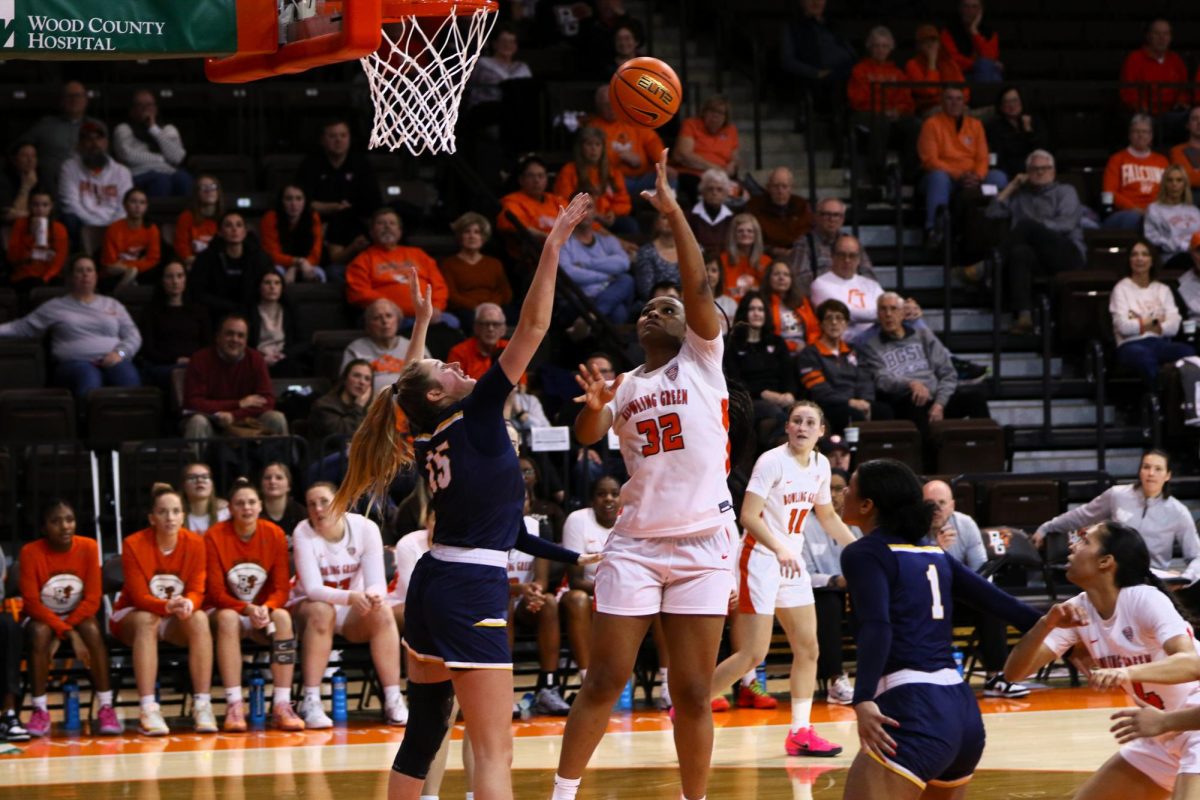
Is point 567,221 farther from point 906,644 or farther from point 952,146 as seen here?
point 952,146

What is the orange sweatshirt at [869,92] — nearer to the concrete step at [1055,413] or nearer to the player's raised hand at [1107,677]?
the concrete step at [1055,413]

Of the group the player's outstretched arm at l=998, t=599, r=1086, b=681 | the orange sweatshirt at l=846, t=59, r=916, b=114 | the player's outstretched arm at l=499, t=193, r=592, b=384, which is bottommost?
the player's outstretched arm at l=998, t=599, r=1086, b=681

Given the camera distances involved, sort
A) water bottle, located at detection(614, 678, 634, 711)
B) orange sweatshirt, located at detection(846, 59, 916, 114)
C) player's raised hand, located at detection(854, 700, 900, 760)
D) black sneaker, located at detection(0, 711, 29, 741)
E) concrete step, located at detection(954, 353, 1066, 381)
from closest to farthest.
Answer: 1. player's raised hand, located at detection(854, 700, 900, 760)
2. black sneaker, located at detection(0, 711, 29, 741)
3. water bottle, located at detection(614, 678, 634, 711)
4. concrete step, located at detection(954, 353, 1066, 381)
5. orange sweatshirt, located at detection(846, 59, 916, 114)

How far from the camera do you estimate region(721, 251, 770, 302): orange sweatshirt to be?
13.2 meters

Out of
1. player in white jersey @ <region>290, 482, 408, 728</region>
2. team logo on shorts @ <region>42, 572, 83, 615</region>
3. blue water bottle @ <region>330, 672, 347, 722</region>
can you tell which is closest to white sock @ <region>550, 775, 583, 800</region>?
player in white jersey @ <region>290, 482, 408, 728</region>

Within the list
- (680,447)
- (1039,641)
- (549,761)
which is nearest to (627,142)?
(549,761)

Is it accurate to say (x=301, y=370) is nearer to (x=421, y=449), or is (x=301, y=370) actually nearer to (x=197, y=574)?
(x=197, y=574)

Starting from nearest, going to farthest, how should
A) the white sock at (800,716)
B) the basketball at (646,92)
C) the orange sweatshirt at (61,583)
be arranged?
the basketball at (646,92) < the white sock at (800,716) < the orange sweatshirt at (61,583)

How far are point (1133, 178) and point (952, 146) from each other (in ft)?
5.36

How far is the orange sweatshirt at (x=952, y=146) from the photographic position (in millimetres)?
15078

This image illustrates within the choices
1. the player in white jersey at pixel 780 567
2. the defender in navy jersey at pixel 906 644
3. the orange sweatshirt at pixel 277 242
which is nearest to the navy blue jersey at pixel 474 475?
the defender in navy jersey at pixel 906 644

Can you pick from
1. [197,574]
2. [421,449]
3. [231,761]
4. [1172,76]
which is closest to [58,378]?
[197,574]

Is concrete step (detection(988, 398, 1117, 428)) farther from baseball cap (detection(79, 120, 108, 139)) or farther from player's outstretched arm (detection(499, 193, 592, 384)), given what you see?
player's outstretched arm (detection(499, 193, 592, 384))

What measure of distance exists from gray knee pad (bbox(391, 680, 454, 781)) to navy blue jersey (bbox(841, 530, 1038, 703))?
1447 mm
